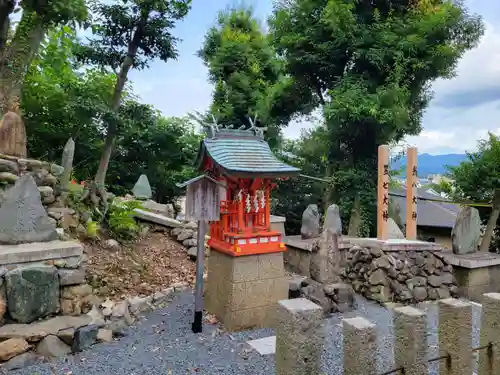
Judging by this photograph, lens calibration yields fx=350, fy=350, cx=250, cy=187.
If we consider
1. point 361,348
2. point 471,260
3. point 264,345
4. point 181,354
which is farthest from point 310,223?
point 361,348

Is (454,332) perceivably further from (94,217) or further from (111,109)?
(111,109)

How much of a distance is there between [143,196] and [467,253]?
9059 millimetres

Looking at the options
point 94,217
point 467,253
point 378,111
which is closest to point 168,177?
point 94,217

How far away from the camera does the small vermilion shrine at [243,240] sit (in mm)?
5156

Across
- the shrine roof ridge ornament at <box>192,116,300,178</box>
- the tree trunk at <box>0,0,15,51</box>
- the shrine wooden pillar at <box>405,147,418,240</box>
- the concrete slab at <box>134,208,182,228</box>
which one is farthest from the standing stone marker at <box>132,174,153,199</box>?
the shrine wooden pillar at <box>405,147,418,240</box>

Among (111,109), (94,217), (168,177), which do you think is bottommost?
(94,217)

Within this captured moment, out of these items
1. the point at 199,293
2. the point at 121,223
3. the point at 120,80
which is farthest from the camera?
the point at 120,80

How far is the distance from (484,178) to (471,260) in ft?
9.38

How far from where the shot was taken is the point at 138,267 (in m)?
6.54

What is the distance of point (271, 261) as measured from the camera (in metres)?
5.45

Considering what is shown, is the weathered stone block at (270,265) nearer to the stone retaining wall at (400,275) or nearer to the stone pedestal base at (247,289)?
the stone pedestal base at (247,289)

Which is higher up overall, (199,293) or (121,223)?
(121,223)

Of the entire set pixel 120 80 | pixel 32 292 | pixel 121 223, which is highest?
pixel 120 80

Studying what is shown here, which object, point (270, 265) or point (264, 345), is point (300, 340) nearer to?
point (264, 345)
